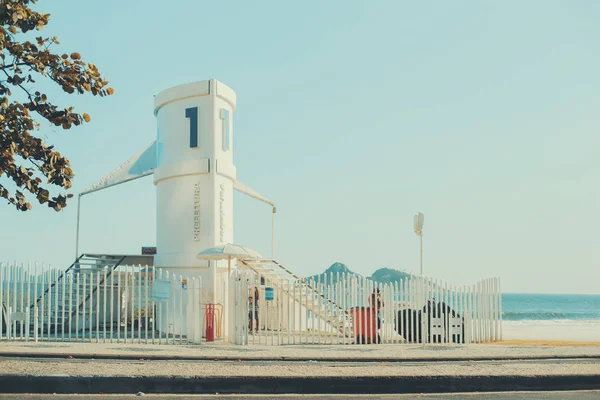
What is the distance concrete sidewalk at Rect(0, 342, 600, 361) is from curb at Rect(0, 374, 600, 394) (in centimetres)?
356

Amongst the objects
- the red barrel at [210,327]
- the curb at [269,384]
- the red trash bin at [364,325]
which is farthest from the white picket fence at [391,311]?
the curb at [269,384]

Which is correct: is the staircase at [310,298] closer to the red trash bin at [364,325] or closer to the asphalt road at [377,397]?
the red trash bin at [364,325]

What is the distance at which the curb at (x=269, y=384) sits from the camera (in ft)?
34.9

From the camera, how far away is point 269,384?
10883 millimetres

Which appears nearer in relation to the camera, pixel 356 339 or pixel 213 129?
pixel 356 339

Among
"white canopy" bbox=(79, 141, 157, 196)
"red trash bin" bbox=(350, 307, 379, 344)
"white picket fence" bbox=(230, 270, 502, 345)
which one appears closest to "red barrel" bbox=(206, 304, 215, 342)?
"white picket fence" bbox=(230, 270, 502, 345)

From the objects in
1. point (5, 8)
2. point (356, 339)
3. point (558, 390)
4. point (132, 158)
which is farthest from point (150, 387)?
point (132, 158)

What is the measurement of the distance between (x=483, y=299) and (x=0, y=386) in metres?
14.2

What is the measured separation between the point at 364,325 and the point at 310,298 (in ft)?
12.7

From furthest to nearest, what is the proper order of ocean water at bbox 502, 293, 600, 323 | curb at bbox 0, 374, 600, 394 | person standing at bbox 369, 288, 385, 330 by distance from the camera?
1. ocean water at bbox 502, 293, 600, 323
2. person standing at bbox 369, 288, 385, 330
3. curb at bbox 0, 374, 600, 394

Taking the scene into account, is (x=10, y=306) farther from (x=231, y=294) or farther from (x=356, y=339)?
(x=356, y=339)

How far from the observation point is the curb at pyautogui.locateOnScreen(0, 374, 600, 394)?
419 inches

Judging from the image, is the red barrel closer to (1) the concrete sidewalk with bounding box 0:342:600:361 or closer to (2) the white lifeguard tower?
(1) the concrete sidewalk with bounding box 0:342:600:361

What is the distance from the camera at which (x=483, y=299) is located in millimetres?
20484
